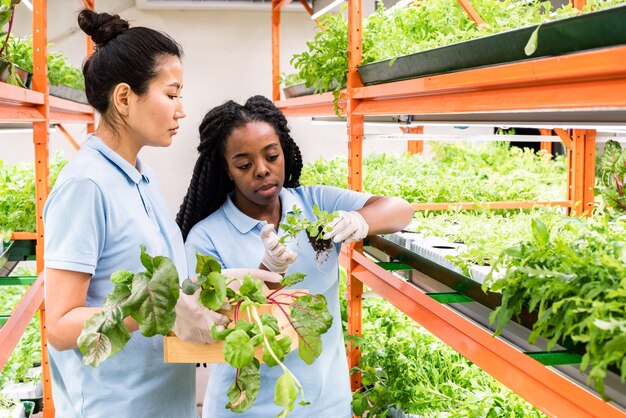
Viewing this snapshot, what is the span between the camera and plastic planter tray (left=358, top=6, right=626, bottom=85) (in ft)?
4.17

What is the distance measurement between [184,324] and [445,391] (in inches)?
57.6

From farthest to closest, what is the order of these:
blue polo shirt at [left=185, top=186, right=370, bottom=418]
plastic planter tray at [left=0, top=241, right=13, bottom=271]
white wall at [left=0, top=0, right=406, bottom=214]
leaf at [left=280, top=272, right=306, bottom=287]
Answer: white wall at [left=0, top=0, right=406, bottom=214] < plastic planter tray at [left=0, top=241, right=13, bottom=271] < blue polo shirt at [left=185, top=186, right=370, bottom=418] < leaf at [left=280, top=272, right=306, bottom=287]

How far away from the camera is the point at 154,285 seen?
140cm

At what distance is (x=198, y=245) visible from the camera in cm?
232

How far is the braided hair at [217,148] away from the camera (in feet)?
7.84

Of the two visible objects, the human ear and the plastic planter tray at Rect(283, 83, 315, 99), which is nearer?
the human ear

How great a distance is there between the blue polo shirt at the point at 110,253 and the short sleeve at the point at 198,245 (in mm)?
228

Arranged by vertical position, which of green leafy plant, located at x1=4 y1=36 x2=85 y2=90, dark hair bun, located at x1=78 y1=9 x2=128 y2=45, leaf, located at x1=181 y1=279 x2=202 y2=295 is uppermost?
green leafy plant, located at x1=4 y1=36 x2=85 y2=90

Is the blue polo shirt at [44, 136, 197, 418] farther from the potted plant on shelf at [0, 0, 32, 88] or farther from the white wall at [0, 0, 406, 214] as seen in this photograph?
the white wall at [0, 0, 406, 214]

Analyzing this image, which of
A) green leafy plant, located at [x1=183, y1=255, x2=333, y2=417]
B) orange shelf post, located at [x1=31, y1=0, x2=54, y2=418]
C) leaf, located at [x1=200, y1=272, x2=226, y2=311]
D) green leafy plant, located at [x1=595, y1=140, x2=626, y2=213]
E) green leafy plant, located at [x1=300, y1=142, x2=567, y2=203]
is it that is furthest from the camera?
green leafy plant, located at [x1=300, y1=142, x2=567, y2=203]

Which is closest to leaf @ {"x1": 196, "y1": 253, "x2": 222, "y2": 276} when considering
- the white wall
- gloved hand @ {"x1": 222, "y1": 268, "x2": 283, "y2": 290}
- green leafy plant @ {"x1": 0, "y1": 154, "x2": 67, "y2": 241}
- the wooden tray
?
the wooden tray

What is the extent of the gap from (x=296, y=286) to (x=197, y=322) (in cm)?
94

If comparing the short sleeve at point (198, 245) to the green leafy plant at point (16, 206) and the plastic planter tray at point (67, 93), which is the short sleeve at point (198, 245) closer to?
the green leafy plant at point (16, 206)

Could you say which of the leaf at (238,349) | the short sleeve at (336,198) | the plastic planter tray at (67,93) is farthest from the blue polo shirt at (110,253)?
the plastic planter tray at (67,93)
